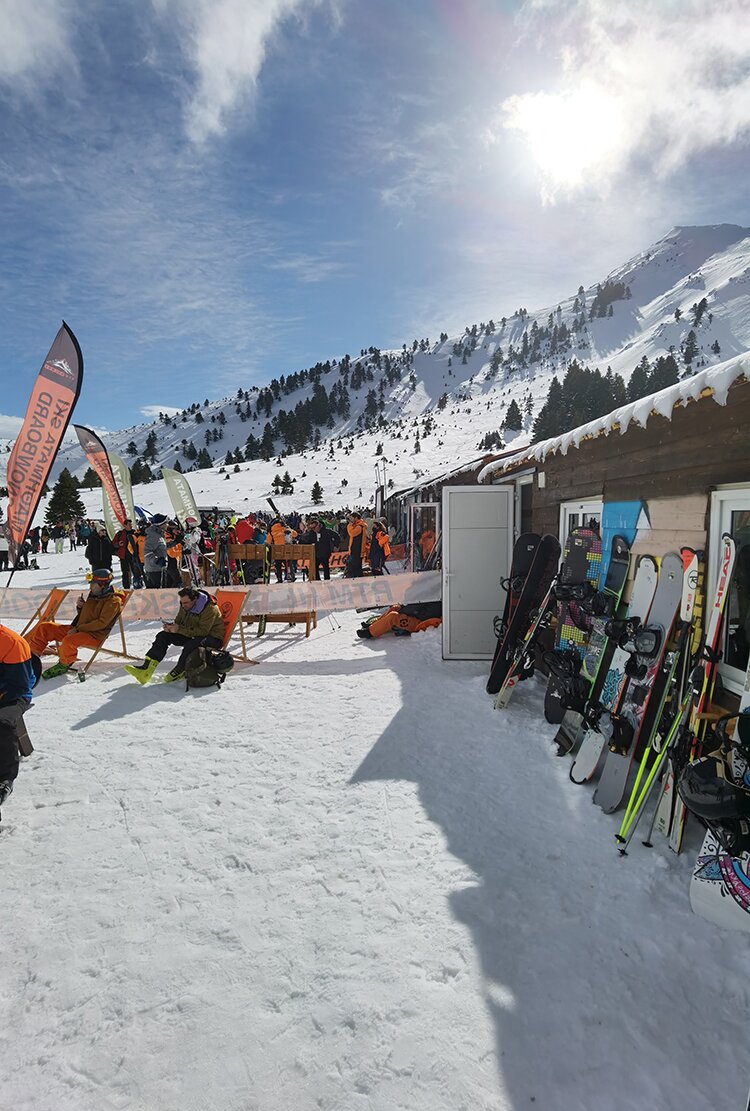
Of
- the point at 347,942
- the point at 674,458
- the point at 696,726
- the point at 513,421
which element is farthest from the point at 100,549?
the point at 513,421

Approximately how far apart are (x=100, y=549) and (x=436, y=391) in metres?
127

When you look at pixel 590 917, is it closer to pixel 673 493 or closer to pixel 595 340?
pixel 673 493

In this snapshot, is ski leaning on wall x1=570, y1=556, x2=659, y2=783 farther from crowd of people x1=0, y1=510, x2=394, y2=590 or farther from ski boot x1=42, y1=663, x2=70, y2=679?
crowd of people x1=0, y1=510, x2=394, y2=590

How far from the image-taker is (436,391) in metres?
131

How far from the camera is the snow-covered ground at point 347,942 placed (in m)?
1.85

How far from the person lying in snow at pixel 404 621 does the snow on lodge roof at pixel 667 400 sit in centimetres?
356

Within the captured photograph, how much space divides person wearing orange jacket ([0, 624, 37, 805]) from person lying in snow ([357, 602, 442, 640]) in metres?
5.27

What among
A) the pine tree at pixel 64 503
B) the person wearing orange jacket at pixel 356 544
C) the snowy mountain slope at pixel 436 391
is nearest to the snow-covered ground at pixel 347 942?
the person wearing orange jacket at pixel 356 544

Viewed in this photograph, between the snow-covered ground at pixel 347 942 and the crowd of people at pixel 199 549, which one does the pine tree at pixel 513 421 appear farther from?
the snow-covered ground at pixel 347 942

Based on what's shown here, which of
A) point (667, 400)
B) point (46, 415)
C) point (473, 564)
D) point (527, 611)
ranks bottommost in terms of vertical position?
point (527, 611)

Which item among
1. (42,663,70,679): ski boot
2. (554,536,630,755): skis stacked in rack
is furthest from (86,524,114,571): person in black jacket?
(554,536,630,755): skis stacked in rack

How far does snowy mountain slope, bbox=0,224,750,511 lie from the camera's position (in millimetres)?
63688

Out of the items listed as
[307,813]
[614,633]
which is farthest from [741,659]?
[307,813]

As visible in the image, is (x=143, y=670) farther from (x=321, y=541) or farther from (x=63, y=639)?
(x=321, y=541)
